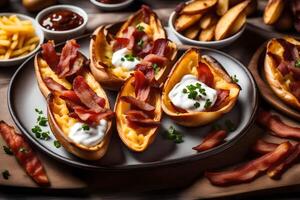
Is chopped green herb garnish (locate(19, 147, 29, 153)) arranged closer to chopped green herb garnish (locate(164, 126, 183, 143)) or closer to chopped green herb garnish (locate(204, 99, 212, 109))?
chopped green herb garnish (locate(164, 126, 183, 143))

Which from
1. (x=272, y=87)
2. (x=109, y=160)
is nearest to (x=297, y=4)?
(x=272, y=87)

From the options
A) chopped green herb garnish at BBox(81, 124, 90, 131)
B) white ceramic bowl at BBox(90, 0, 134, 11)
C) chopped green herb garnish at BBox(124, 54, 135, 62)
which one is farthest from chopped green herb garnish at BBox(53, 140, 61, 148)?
white ceramic bowl at BBox(90, 0, 134, 11)

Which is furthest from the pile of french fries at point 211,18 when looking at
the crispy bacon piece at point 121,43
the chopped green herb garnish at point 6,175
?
the chopped green herb garnish at point 6,175

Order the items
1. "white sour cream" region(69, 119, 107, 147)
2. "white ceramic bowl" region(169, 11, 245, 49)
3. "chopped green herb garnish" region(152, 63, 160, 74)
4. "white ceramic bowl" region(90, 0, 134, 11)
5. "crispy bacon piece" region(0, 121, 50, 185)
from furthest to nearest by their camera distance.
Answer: "white ceramic bowl" region(90, 0, 134, 11), "white ceramic bowl" region(169, 11, 245, 49), "chopped green herb garnish" region(152, 63, 160, 74), "crispy bacon piece" region(0, 121, 50, 185), "white sour cream" region(69, 119, 107, 147)

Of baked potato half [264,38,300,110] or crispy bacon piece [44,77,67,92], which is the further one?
baked potato half [264,38,300,110]

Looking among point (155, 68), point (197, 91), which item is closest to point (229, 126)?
Answer: point (197, 91)

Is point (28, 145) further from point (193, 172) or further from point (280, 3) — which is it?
point (280, 3)
